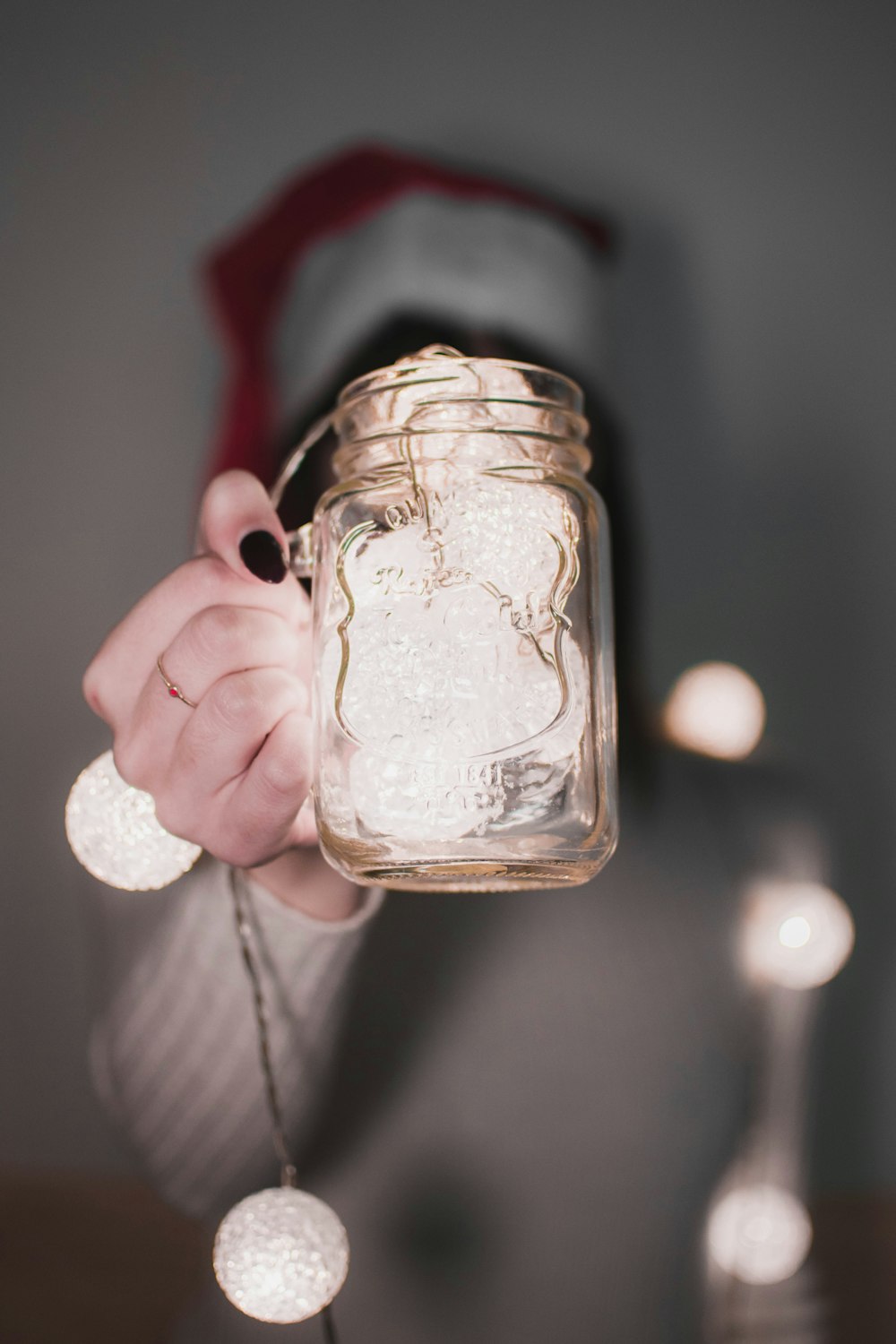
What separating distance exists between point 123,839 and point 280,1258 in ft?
0.71

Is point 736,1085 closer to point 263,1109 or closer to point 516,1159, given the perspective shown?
point 516,1159

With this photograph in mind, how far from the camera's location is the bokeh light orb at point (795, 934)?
980mm

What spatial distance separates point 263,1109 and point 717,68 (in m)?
1.26

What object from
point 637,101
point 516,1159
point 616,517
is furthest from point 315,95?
point 516,1159

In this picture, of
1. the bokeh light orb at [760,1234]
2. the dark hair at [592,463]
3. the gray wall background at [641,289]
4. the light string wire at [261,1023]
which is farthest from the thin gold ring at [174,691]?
the bokeh light orb at [760,1234]

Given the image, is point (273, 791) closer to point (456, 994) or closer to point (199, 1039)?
point (199, 1039)

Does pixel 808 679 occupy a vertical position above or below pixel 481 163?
below

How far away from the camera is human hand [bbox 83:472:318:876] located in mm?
375

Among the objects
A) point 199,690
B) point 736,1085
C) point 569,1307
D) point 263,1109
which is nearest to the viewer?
point 199,690

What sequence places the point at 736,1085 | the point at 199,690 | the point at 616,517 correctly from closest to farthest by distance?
the point at 199,690, the point at 736,1085, the point at 616,517

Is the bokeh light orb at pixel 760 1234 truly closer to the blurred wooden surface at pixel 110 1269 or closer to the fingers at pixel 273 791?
the blurred wooden surface at pixel 110 1269

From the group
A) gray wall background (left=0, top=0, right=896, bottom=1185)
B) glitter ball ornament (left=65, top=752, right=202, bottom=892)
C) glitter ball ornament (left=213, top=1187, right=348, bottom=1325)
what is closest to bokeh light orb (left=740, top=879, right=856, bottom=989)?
gray wall background (left=0, top=0, right=896, bottom=1185)

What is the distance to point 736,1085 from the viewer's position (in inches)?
35.3

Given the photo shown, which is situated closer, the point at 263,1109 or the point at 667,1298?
the point at 263,1109
